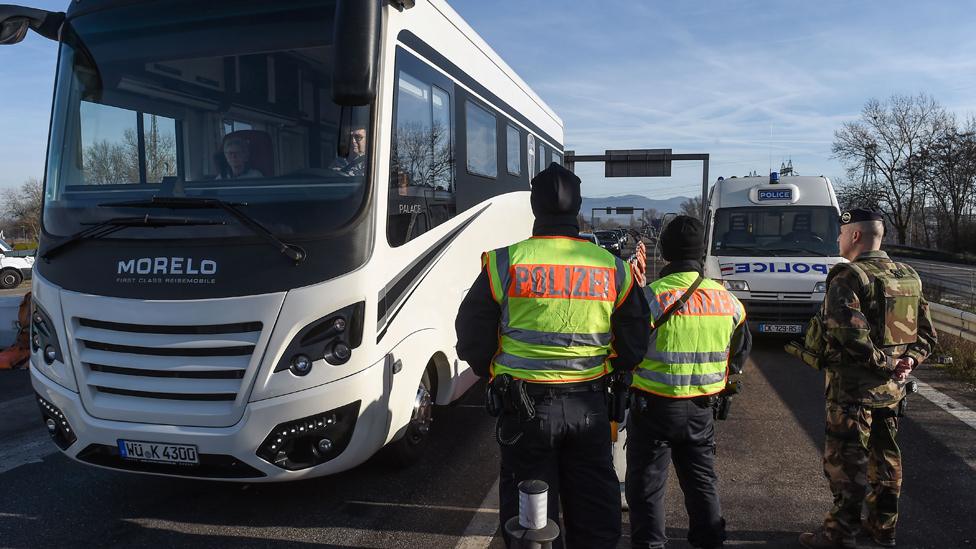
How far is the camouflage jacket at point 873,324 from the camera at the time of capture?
3.54 m

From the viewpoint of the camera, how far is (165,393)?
369 centimetres

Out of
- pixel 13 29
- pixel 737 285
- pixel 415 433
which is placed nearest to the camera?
pixel 13 29

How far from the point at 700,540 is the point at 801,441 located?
262 cm

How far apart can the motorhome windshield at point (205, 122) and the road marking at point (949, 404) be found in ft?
16.6

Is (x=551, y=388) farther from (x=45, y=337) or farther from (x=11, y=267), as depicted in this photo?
(x=11, y=267)

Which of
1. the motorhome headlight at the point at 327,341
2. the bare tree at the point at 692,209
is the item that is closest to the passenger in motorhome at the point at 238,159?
the motorhome headlight at the point at 327,341

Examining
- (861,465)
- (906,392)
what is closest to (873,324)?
(906,392)

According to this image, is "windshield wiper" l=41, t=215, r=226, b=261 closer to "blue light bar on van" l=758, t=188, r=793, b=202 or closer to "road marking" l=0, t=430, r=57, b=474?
"road marking" l=0, t=430, r=57, b=474

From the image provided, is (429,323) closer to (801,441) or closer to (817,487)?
(817,487)

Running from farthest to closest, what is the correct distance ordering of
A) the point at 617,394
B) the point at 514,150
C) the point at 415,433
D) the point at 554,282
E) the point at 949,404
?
the point at 514,150 < the point at 949,404 < the point at 415,433 < the point at 617,394 < the point at 554,282

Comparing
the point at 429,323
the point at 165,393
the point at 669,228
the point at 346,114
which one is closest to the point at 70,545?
the point at 165,393

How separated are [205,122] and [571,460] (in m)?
2.96

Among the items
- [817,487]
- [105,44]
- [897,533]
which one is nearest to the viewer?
[897,533]

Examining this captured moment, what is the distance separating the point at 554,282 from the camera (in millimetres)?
2842
